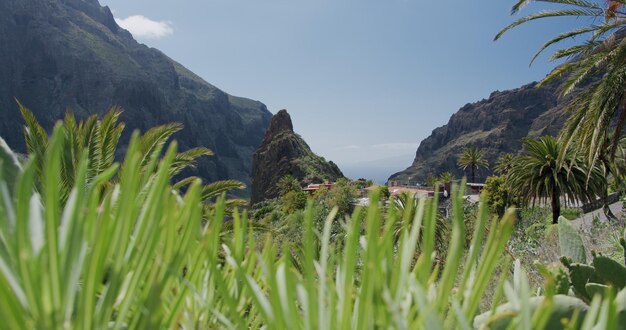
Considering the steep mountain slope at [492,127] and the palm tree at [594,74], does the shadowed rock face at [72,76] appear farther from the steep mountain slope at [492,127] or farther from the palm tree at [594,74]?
the palm tree at [594,74]

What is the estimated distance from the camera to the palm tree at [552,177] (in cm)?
1716

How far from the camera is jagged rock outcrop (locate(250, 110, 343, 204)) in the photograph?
84062 millimetres

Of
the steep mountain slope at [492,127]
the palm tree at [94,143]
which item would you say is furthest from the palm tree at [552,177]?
the steep mountain slope at [492,127]

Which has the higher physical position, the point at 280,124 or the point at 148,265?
the point at 280,124

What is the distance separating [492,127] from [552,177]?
136m

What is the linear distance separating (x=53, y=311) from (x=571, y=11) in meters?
10.4

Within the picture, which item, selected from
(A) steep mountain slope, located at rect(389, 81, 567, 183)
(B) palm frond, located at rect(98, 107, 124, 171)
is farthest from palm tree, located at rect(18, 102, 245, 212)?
(A) steep mountain slope, located at rect(389, 81, 567, 183)

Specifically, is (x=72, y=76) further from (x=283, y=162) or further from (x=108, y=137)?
(x=108, y=137)

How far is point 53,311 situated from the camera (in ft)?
1.12

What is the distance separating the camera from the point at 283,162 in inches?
3455

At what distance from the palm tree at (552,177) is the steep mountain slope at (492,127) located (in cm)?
10835

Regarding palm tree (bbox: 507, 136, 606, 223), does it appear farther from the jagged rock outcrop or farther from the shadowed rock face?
the shadowed rock face

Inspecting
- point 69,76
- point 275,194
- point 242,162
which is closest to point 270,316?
point 275,194

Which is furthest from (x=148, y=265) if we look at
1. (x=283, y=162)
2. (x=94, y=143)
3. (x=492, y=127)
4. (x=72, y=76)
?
(x=492, y=127)
